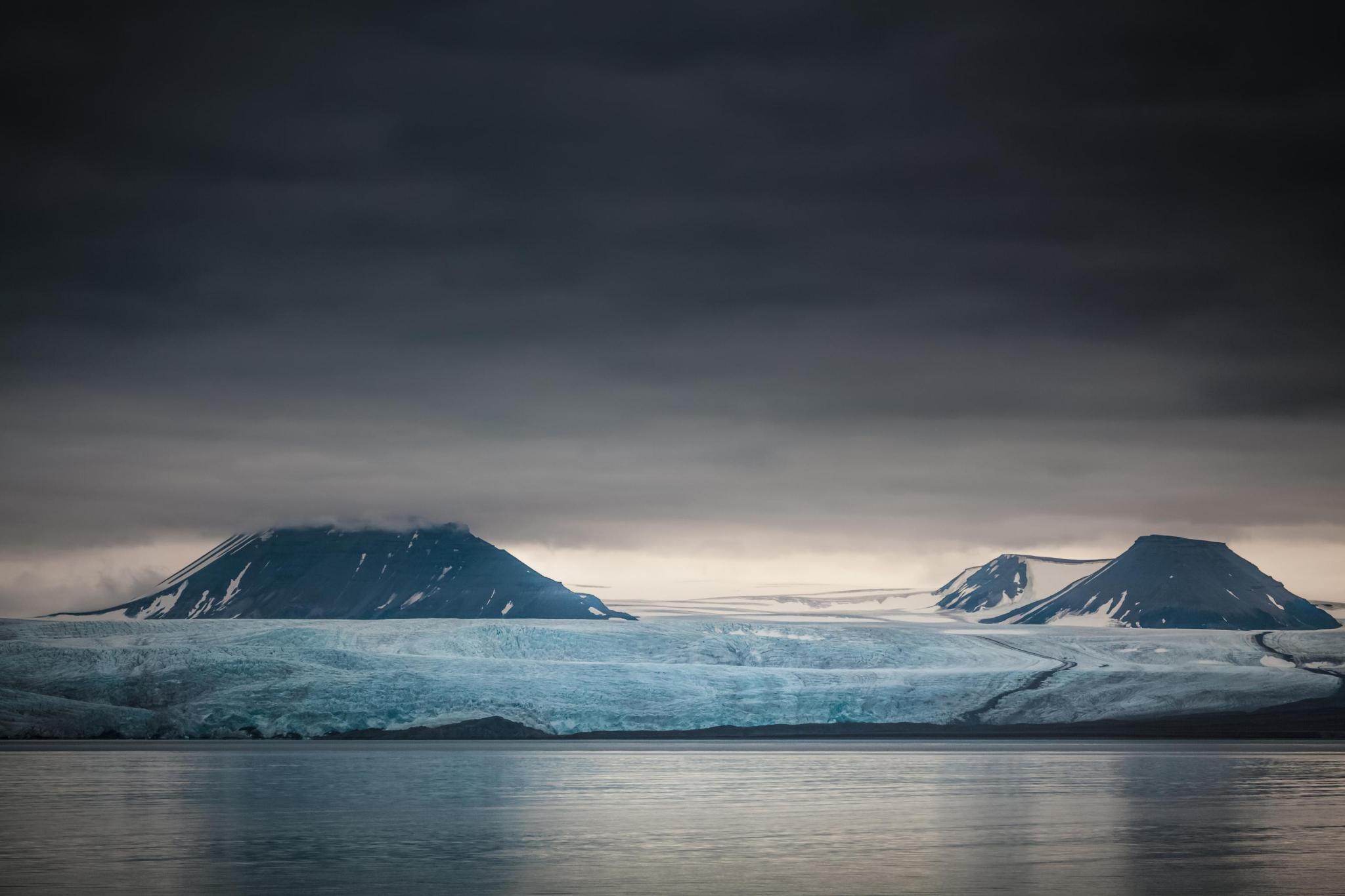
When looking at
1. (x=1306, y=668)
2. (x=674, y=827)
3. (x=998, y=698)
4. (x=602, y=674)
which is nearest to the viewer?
(x=674, y=827)

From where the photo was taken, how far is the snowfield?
57.3 metres

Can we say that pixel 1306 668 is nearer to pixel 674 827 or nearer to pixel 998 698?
pixel 998 698

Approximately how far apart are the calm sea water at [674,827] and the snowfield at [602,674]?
48.0 feet

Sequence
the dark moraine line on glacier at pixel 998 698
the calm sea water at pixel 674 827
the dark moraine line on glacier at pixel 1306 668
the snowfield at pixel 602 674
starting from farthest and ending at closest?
the dark moraine line on glacier at pixel 1306 668 → the dark moraine line on glacier at pixel 998 698 → the snowfield at pixel 602 674 → the calm sea water at pixel 674 827

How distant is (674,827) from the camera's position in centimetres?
2278

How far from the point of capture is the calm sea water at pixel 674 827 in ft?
54.1

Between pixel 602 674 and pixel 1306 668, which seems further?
pixel 1306 668

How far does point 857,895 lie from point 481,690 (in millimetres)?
45579

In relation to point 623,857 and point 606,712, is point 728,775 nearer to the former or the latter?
point 623,857

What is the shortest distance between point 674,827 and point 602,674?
39.6 meters

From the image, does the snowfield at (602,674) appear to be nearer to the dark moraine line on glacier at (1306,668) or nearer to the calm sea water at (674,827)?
the dark moraine line on glacier at (1306,668)

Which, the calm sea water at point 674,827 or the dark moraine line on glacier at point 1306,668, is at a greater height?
the dark moraine line on glacier at point 1306,668

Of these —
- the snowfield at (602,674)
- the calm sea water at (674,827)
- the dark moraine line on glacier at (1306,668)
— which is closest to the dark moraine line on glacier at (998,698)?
the snowfield at (602,674)

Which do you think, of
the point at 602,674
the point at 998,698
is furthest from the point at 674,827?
the point at 998,698
